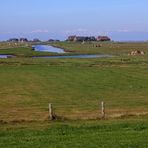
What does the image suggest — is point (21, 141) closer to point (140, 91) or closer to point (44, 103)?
point (44, 103)

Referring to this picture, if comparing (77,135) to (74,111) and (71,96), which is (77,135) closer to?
(74,111)

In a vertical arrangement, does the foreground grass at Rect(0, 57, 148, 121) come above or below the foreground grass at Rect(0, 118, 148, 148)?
below

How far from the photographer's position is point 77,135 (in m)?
18.1

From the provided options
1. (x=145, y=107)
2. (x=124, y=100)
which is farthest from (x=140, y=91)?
(x=145, y=107)

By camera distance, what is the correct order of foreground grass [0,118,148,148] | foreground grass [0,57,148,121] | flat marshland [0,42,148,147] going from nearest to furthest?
foreground grass [0,118,148,148] < flat marshland [0,42,148,147] < foreground grass [0,57,148,121]

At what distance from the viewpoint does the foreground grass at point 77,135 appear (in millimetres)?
15859

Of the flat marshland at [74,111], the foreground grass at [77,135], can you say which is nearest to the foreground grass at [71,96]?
the flat marshland at [74,111]

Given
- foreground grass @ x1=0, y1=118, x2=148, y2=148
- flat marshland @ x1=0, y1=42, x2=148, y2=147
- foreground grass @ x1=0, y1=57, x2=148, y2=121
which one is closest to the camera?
foreground grass @ x1=0, y1=118, x2=148, y2=148

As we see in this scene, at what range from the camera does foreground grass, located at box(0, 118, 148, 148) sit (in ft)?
52.0

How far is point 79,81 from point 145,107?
68.9 ft

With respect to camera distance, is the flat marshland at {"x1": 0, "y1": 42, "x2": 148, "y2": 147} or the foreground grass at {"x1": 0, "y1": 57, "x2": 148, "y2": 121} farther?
the foreground grass at {"x1": 0, "y1": 57, "x2": 148, "y2": 121}

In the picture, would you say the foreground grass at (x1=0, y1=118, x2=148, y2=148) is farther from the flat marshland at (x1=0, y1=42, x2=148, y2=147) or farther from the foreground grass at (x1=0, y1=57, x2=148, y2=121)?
the foreground grass at (x1=0, y1=57, x2=148, y2=121)

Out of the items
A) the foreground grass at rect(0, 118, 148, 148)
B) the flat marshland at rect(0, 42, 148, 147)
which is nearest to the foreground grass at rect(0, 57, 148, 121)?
the flat marshland at rect(0, 42, 148, 147)

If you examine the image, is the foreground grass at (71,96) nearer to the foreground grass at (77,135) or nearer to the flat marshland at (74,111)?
the flat marshland at (74,111)
